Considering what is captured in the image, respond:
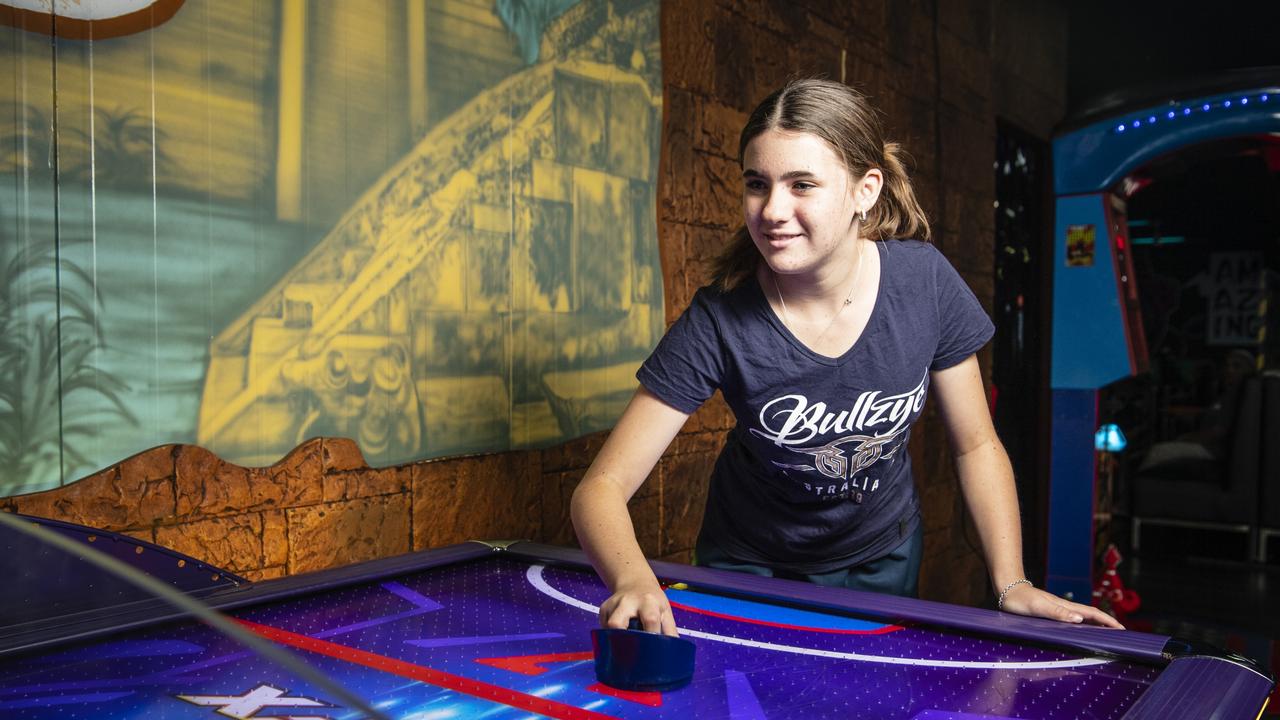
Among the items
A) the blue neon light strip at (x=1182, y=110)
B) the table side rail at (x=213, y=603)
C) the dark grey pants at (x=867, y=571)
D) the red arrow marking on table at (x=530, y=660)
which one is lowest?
the dark grey pants at (x=867, y=571)

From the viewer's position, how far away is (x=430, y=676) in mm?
1021

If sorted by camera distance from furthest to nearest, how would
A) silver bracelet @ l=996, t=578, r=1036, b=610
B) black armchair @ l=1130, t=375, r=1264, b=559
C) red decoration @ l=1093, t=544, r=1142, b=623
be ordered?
black armchair @ l=1130, t=375, r=1264, b=559, red decoration @ l=1093, t=544, r=1142, b=623, silver bracelet @ l=996, t=578, r=1036, b=610

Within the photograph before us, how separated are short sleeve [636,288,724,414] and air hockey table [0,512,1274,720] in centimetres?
26

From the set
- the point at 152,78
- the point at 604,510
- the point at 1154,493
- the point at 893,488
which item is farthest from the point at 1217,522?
the point at 152,78

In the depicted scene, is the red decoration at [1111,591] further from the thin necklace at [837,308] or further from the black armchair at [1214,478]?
the thin necklace at [837,308]

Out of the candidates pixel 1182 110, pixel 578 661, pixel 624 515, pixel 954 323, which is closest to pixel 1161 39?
pixel 1182 110

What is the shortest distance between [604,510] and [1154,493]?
5112 millimetres

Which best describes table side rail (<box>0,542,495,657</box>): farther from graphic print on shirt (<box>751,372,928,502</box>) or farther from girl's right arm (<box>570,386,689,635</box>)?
graphic print on shirt (<box>751,372,928,502</box>)

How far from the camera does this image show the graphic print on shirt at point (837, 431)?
4.91ft

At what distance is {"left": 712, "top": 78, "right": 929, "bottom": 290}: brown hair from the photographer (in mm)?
1412

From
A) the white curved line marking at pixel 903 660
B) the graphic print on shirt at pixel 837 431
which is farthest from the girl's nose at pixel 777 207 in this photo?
the white curved line marking at pixel 903 660

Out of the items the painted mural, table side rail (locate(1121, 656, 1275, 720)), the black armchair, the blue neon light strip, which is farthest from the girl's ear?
the black armchair

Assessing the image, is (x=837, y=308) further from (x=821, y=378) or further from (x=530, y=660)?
(x=530, y=660)

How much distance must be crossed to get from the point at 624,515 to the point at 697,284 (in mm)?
1482
